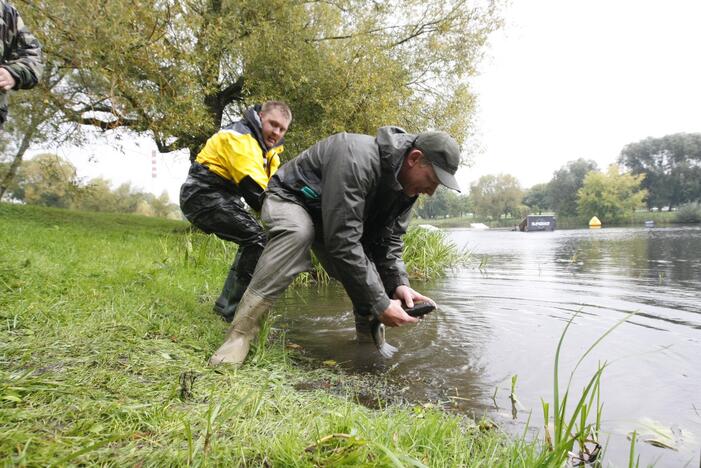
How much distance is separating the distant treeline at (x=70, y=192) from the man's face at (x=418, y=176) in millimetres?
12193

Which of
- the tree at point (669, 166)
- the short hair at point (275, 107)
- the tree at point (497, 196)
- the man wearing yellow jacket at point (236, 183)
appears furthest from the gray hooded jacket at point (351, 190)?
the tree at point (497, 196)

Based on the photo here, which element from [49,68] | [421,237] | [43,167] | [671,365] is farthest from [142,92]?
[671,365]

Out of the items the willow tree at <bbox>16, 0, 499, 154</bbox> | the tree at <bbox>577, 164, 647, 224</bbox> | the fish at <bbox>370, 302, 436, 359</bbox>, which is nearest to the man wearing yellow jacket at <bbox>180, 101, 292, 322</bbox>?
the fish at <bbox>370, 302, 436, 359</bbox>

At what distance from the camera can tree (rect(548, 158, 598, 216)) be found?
258 ft

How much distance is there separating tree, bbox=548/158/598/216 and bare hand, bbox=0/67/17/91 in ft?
280

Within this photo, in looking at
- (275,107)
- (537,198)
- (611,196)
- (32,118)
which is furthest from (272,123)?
(537,198)

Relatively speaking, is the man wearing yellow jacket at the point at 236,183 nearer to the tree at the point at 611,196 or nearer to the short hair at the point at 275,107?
the short hair at the point at 275,107

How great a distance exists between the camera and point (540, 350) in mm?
3492

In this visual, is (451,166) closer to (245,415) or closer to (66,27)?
(245,415)

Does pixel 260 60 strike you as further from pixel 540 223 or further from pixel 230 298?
pixel 540 223

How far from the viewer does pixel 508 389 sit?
8.89 ft

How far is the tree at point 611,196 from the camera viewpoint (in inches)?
2506

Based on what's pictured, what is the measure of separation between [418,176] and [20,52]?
122 inches

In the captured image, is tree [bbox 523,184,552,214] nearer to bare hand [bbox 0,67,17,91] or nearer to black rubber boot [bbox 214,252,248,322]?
black rubber boot [bbox 214,252,248,322]
